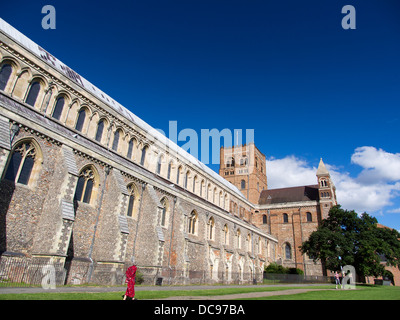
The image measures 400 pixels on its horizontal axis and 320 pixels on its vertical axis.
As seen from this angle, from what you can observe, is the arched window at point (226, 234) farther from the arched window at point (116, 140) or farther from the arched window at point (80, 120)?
the arched window at point (80, 120)

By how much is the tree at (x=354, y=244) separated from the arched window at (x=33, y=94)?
35.7 m

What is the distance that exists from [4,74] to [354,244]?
40241 millimetres

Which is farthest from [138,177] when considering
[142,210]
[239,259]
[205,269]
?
[239,259]

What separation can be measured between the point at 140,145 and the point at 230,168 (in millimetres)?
35881

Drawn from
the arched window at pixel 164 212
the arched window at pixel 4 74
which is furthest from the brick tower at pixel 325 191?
the arched window at pixel 4 74

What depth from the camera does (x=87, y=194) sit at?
17250mm

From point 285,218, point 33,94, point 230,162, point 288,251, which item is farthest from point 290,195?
point 33,94

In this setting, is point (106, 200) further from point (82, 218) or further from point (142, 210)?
point (142, 210)

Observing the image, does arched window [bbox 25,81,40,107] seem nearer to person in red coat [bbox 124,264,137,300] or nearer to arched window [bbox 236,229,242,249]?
person in red coat [bbox 124,264,137,300]

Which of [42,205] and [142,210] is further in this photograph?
[142,210]

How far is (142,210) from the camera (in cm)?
2066

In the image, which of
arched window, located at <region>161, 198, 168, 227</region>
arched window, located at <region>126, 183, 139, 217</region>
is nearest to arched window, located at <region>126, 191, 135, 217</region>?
arched window, located at <region>126, 183, 139, 217</region>
